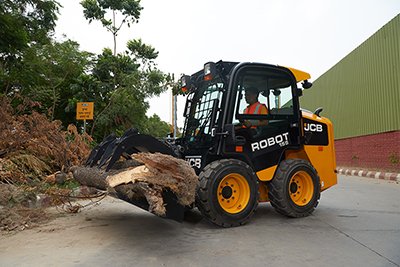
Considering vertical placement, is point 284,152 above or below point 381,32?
below

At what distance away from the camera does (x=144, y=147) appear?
4590 mm

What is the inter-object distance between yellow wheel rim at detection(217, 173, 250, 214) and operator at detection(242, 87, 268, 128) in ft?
2.99

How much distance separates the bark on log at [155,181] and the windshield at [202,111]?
1472 mm

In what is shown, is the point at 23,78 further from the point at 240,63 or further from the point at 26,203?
the point at 240,63

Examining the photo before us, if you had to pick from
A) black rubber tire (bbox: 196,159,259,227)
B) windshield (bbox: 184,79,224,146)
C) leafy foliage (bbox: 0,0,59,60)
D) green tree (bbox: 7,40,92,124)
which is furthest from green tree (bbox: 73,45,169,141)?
black rubber tire (bbox: 196,159,259,227)

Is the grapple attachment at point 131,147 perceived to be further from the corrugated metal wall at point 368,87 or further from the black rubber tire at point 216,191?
the corrugated metal wall at point 368,87

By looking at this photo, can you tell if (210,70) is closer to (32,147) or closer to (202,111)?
(202,111)

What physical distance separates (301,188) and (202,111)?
82.0 inches

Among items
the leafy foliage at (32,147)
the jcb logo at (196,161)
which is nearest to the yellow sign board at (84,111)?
the leafy foliage at (32,147)

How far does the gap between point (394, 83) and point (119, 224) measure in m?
13.2

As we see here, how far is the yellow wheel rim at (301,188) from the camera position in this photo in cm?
585

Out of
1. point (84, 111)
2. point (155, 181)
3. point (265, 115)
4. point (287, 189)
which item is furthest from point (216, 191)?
point (84, 111)

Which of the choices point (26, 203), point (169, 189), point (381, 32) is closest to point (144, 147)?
point (169, 189)

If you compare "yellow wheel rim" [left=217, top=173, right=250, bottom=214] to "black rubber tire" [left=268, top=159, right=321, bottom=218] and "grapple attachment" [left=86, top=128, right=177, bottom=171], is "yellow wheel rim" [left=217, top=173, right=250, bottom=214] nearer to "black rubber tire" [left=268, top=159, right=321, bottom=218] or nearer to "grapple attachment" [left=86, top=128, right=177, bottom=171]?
"black rubber tire" [left=268, top=159, right=321, bottom=218]
